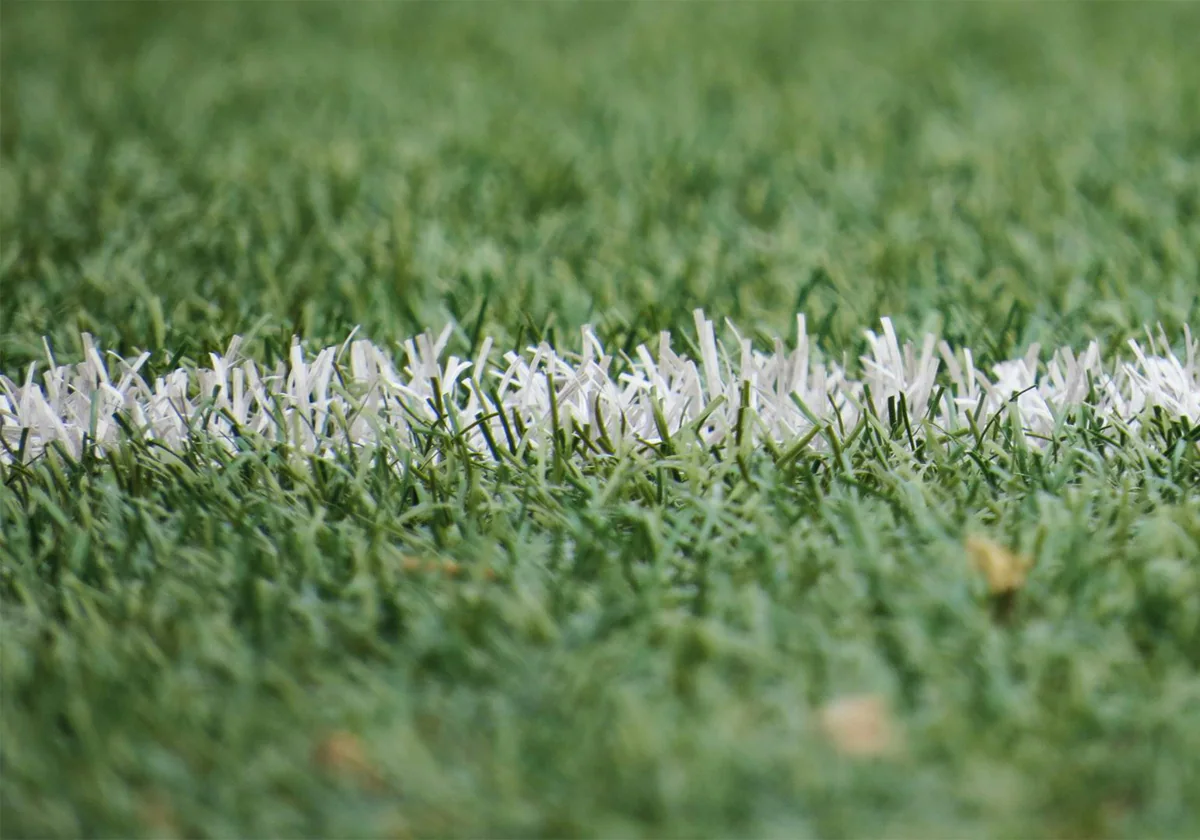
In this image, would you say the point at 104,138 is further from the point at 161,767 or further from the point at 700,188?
the point at 161,767

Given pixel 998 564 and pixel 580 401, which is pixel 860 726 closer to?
pixel 998 564

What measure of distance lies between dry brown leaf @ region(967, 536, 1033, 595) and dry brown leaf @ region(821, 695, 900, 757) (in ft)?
0.90

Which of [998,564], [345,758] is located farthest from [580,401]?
[345,758]

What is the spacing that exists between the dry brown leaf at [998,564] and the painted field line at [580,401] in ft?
0.86

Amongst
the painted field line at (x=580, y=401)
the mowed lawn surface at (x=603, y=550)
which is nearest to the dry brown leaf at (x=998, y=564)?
the mowed lawn surface at (x=603, y=550)

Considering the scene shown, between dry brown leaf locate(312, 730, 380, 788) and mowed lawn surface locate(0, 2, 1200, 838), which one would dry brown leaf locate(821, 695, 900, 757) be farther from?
dry brown leaf locate(312, 730, 380, 788)

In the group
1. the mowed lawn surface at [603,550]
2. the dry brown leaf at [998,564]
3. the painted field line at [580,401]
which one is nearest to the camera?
the mowed lawn surface at [603,550]

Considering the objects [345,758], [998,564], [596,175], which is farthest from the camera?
[596,175]

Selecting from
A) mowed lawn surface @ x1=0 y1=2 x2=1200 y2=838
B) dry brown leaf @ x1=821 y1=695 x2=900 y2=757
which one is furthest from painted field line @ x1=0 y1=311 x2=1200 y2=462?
dry brown leaf @ x1=821 y1=695 x2=900 y2=757

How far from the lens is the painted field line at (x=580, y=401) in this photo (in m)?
2.06

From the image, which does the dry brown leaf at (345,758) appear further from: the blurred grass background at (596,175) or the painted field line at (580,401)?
the blurred grass background at (596,175)

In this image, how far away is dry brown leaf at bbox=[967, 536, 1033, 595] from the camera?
5.66ft

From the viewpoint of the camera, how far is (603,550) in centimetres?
182

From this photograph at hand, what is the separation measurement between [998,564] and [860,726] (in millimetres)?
355
